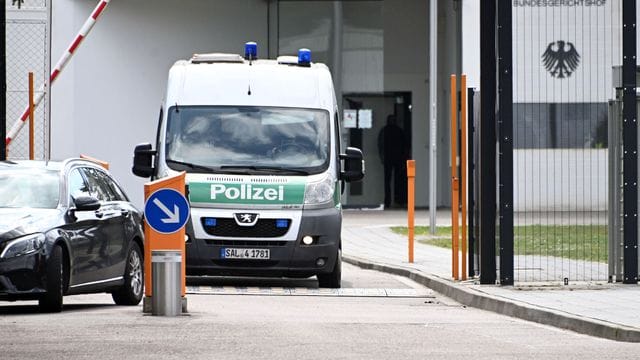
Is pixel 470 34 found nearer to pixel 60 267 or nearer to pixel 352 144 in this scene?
pixel 352 144

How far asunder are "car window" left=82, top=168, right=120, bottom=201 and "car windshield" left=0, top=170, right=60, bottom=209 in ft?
1.89

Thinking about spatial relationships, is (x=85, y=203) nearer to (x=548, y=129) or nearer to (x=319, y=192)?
(x=319, y=192)

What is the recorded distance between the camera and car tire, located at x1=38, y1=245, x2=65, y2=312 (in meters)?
13.2

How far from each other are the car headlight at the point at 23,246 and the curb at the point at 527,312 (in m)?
4.29

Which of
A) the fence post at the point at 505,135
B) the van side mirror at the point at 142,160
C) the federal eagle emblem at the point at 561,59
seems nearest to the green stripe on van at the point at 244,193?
the van side mirror at the point at 142,160

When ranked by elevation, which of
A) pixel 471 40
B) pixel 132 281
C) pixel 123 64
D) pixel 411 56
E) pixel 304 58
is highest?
pixel 471 40

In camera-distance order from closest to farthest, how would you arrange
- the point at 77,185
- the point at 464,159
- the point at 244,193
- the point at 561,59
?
the point at 77,185
the point at 561,59
the point at 464,159
the point at 244,193

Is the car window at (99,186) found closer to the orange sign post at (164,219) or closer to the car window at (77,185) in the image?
the car window at (77,185)

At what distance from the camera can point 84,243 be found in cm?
1407

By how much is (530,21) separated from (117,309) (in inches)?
218

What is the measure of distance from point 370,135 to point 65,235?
81.7ft

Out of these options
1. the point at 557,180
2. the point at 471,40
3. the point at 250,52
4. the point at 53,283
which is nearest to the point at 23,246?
the point at 53,283

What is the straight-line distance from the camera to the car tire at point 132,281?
15.0m

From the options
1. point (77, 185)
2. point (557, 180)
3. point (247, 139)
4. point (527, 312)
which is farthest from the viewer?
point (247, 139)
